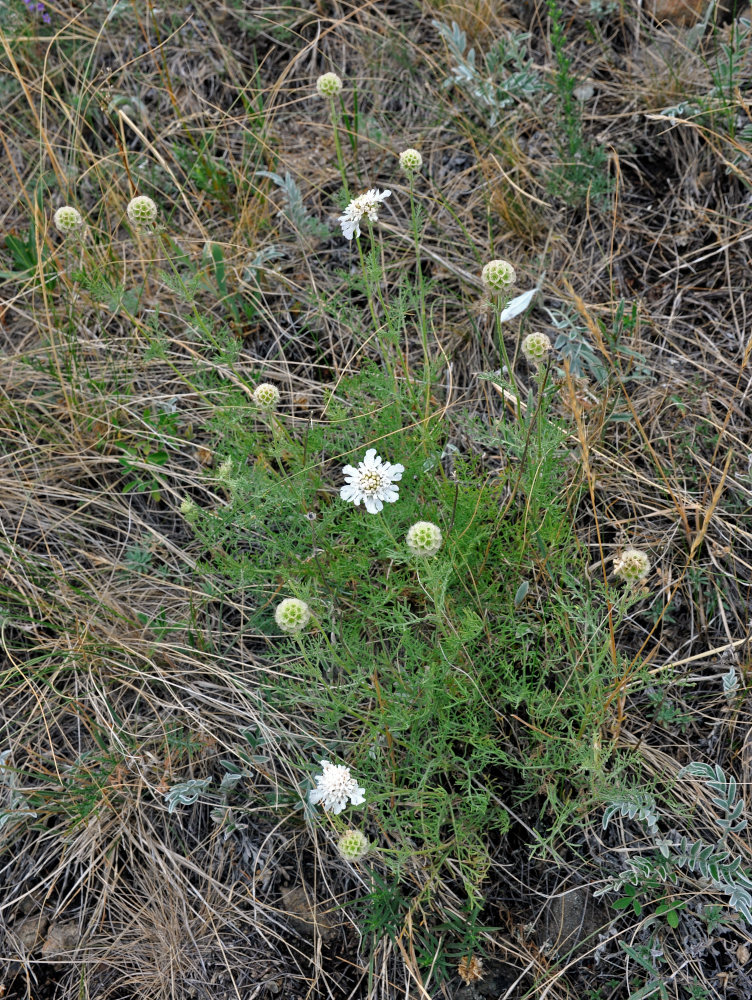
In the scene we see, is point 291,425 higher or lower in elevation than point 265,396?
lower

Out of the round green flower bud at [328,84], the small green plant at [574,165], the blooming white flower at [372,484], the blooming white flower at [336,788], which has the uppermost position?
the round green flower bud at [328,84]

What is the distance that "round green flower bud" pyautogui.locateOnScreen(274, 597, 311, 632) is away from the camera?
6.93 feet

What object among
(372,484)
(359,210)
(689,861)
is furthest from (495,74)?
(689,861)

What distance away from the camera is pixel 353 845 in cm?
220

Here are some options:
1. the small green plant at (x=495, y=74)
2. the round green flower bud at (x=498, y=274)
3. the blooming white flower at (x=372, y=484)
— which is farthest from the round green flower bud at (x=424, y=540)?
the small green plant at (x=495, y=74)

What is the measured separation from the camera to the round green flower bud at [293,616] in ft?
6.93

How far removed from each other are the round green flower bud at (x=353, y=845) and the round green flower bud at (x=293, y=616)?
622 millimetres

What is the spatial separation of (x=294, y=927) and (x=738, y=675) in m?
1.65

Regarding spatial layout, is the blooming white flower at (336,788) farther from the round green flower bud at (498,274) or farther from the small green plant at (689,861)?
the round green flower bud at (498,274)

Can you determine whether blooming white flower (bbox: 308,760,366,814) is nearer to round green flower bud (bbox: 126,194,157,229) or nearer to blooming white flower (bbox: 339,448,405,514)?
blooming white flower (bbox: 339,448,405,514)

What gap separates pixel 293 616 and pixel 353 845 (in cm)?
68

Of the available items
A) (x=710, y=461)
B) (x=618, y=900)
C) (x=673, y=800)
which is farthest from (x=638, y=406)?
(x=618, y=900)

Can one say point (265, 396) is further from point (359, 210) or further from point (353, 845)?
point (353, 845)

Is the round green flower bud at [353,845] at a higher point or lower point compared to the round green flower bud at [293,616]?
lower
